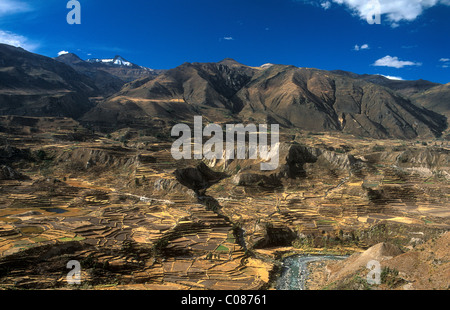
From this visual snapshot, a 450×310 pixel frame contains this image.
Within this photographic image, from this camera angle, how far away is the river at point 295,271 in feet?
88.6

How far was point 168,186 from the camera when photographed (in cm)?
5056

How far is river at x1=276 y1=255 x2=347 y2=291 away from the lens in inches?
1064

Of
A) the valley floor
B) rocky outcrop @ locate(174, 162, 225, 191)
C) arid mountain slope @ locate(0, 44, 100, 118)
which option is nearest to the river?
the valley floor

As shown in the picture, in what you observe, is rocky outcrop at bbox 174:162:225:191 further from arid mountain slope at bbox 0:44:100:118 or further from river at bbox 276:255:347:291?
arid mountain slope at bbox 0:44:100:118

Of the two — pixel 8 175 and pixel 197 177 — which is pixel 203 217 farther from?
pixel 8 175

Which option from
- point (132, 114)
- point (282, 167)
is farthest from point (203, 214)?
point (132, 114)

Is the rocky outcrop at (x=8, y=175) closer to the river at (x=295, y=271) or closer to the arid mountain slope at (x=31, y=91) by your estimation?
the river at (x=295, y=271)

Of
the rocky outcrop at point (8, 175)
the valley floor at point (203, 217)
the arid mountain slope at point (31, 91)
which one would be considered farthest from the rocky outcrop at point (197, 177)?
the arid mountain slope at point (31, 91)

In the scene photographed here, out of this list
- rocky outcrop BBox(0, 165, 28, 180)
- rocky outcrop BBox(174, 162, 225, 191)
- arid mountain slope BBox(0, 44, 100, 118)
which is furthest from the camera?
arid mountain slope BBox(0, 44, 100, 118)

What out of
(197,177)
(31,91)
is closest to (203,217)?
(197,177)

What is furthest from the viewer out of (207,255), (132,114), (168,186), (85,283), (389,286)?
(132,114)

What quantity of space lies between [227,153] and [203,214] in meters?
33.6

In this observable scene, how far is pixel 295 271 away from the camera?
99.0 ft

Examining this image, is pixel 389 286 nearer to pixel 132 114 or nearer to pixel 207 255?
pixel 207 255
